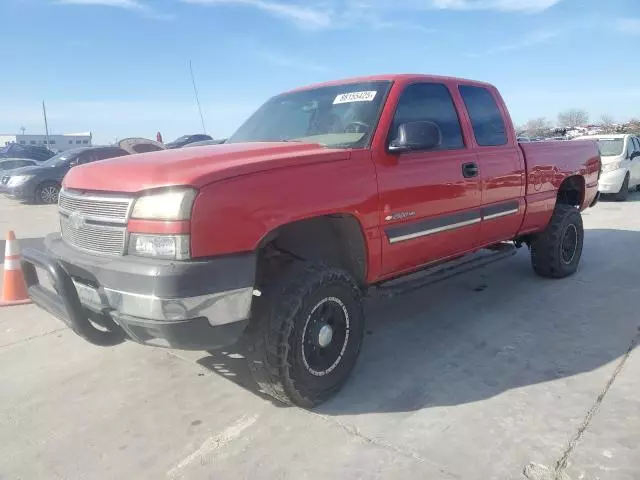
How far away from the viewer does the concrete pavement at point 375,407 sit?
2.47 metres

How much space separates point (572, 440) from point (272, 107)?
3270mm

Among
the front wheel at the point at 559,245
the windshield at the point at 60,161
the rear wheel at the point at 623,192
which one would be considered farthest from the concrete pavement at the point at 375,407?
the windshield at the point at 60,161

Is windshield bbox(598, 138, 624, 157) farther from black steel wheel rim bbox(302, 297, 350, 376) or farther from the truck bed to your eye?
black steel wheel rim bbox(302, 297, 350, 376)

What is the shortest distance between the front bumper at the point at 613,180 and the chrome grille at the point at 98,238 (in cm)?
1213

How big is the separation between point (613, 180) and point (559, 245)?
8.09 metres

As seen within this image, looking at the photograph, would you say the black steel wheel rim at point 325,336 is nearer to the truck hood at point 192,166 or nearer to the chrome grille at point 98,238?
the truck hood at point 192,166

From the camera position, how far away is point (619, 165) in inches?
475

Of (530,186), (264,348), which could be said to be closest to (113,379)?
(264,348)

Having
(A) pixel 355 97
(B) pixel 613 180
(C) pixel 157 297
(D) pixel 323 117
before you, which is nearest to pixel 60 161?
(D) pixel 323 117

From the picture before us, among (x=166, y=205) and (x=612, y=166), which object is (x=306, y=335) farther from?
(x=612, y=166)

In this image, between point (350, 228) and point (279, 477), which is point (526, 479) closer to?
point (279, 477)

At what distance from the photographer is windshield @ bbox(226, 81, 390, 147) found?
11.3ft

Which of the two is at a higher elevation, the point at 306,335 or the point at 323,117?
the point at 323,117

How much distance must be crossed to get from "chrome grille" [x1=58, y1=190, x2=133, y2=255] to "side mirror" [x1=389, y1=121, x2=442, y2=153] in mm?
1694
